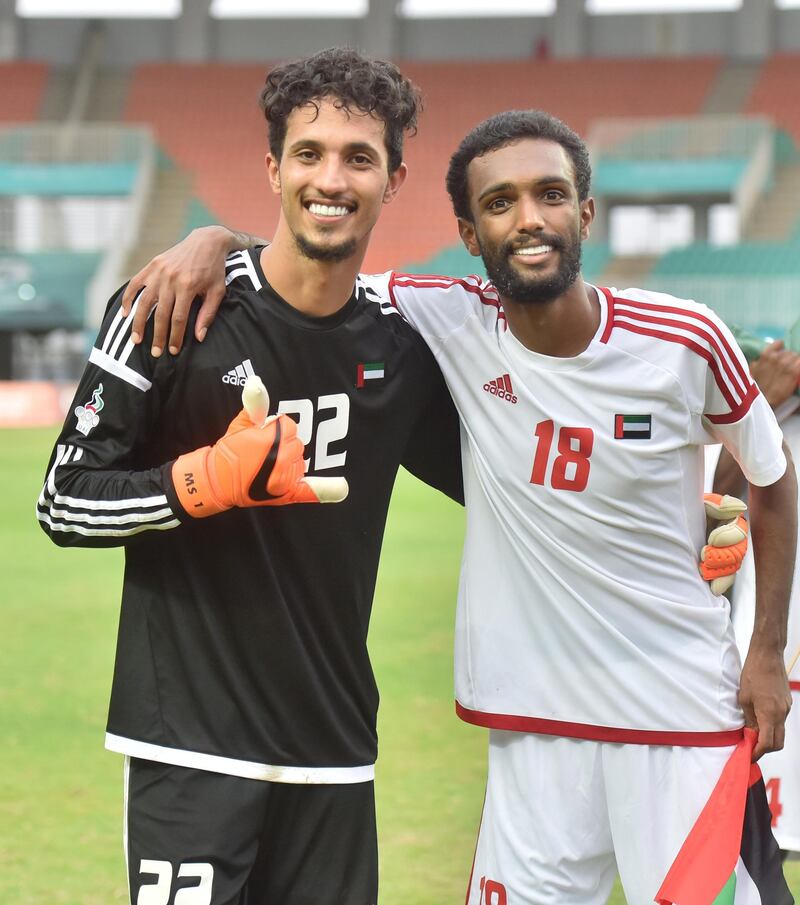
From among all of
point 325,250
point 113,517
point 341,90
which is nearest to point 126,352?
point 113,517

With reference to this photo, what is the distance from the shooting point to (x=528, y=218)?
2.44 metres

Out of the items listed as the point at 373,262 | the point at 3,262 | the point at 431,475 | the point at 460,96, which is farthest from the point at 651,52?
the point at 431,475

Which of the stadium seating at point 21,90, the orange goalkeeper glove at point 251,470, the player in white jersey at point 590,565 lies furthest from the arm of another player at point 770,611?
the stadium seating at point 21,90

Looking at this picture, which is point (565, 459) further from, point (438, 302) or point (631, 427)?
point (438, 302)

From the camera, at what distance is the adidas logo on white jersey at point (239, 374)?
2342 millimetres

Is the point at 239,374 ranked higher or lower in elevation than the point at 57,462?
higher

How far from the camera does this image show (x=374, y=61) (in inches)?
97.6

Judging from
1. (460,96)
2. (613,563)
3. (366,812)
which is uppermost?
(460,96)

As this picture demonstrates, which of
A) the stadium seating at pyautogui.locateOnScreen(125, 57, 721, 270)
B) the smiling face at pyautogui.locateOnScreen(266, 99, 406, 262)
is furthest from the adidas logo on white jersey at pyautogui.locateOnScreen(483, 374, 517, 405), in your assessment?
the stadium seating at pyautogui.locateOnScreen(125, 57, 721, 270)

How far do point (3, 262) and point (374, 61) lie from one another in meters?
23.8

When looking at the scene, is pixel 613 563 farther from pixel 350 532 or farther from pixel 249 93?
pixel 249 93

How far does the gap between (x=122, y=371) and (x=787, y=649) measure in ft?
6.95

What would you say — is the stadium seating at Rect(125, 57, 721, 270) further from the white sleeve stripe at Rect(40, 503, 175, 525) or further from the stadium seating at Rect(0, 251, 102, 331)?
the white sleeve stripe at Rect(40, 503, 175, 525)

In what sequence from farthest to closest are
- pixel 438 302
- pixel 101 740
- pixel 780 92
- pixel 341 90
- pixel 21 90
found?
pixel 21 90
pixel 780 92
pixel 101 740
pixel 438 302
pixel 341 90
